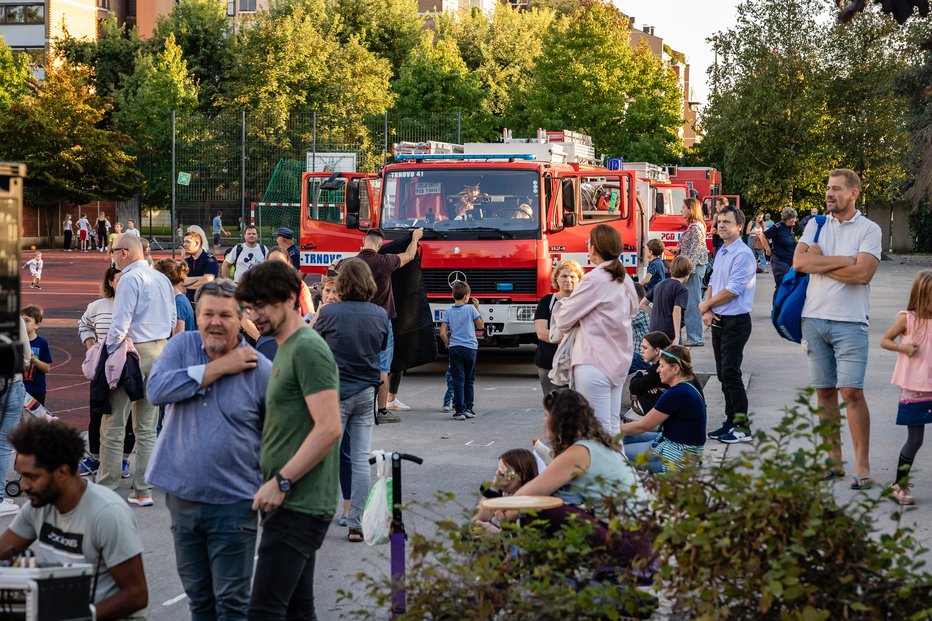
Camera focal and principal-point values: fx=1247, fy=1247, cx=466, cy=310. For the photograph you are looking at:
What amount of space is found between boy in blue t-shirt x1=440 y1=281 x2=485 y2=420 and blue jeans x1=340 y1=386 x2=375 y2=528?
4.61 m

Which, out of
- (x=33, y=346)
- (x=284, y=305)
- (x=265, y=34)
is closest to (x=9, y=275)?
(x=284, y=305)

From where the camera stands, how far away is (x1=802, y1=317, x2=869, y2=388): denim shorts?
8.62 meters

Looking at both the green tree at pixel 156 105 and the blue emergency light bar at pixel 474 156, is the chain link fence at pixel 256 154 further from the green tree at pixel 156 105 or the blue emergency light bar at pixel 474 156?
the blue emergency light bar at pixel 474 156

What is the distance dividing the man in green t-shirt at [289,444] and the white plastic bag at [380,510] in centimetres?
116

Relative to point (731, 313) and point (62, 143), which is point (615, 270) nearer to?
point (731, 313)


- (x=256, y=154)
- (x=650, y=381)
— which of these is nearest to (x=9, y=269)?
(x=650, y=381)

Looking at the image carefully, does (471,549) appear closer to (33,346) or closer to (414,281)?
(33,346)

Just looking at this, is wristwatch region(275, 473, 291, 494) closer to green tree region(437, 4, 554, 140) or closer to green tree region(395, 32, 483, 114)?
green tree region(395, 32, 483, 114)

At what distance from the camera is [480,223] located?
639 inches

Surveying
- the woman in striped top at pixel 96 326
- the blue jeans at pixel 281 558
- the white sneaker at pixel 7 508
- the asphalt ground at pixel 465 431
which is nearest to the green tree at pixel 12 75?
the asphalt ground at pixel 465 431

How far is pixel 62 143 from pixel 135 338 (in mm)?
51276

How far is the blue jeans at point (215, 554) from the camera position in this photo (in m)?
4.89

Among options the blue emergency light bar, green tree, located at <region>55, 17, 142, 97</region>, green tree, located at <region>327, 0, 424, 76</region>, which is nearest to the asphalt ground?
the blue emergency light bar

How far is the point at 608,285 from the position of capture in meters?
7.92
